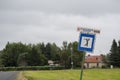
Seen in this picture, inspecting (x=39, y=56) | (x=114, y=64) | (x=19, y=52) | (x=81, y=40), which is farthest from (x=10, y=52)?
(x=81, y=40)

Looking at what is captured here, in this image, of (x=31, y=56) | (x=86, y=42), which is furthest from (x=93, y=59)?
(x=86, y=42)

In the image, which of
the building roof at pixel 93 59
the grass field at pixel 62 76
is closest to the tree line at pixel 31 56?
the building roof at pixel 93 59

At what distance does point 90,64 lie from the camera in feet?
529

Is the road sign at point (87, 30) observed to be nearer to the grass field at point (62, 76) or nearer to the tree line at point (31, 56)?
the grass field at point (62, 76)

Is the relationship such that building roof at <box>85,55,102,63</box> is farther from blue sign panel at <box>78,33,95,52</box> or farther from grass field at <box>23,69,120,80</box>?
blue sign panel at <box>78,33,95,52</box>

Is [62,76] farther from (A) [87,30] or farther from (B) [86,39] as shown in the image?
(A) [87,30]

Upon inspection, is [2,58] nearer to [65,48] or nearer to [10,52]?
[10,52]

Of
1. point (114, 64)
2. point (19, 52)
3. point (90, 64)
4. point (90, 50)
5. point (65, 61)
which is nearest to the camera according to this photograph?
point (90, 50)

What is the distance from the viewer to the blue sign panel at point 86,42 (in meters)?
11.5

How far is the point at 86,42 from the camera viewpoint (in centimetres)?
1161

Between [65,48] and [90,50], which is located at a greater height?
[65,48]

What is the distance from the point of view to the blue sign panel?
11.5m

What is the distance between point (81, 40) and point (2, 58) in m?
129

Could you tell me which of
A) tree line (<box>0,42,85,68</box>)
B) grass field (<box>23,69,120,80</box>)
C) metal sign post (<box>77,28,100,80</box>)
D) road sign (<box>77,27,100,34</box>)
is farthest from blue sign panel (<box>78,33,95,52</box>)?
tree line (<box>0,42,85,68</box>)
